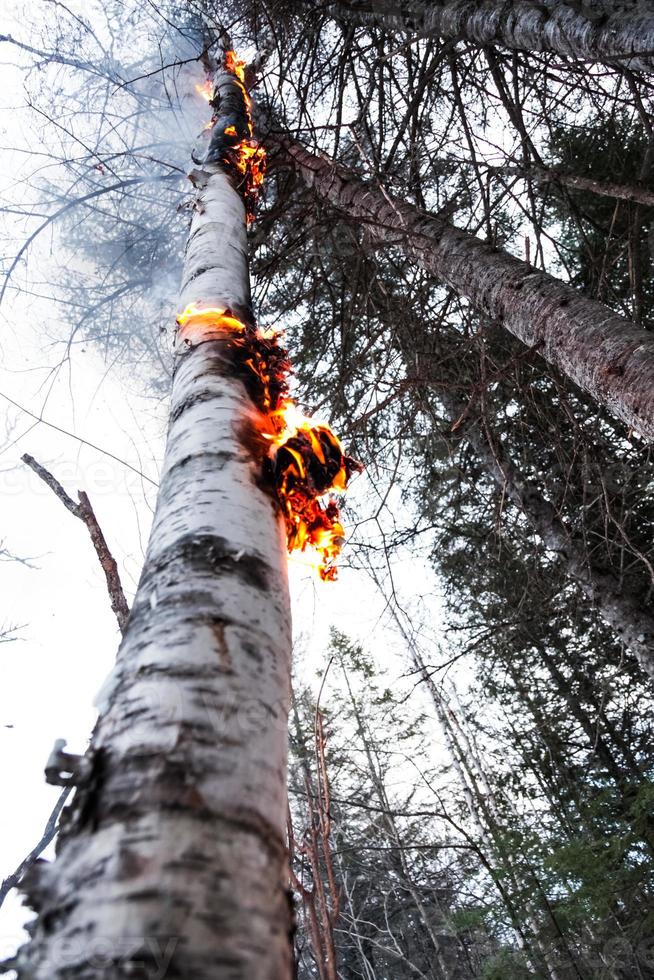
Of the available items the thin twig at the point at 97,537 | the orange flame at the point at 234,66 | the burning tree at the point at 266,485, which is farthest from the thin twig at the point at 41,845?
the orange flame at the point at 234,66

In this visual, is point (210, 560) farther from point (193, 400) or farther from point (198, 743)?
point (193, 400)

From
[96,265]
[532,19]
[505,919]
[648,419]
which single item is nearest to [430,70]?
[532,19]

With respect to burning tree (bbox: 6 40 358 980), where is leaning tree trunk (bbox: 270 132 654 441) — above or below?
above

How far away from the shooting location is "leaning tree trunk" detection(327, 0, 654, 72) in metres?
1.91

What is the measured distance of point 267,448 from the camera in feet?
4.01

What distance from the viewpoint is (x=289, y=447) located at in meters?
1.24

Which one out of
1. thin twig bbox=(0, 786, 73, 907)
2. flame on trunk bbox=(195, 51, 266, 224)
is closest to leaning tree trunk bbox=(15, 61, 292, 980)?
thin twig bbox=(0, 786, 73, 907)

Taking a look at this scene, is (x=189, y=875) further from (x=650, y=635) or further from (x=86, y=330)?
(x=650, y=635)

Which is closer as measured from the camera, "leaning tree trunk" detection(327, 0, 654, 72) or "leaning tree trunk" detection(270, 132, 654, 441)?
"leaning tree trunk" detection(270, 132, 654, 441)

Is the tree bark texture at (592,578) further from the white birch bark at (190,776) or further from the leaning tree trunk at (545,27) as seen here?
the white birch bark at (190,776)

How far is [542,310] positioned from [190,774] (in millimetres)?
2004

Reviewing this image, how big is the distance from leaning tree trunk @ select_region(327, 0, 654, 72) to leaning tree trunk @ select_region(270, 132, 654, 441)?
2.38ft

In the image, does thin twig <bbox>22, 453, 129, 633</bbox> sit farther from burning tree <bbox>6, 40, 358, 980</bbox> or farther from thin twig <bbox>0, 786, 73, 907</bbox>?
thin twig <bbox>0, 786, 73, 907</bbox>

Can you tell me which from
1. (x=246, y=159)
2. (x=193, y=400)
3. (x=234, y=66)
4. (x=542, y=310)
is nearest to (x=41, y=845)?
(x=193, y=400)
